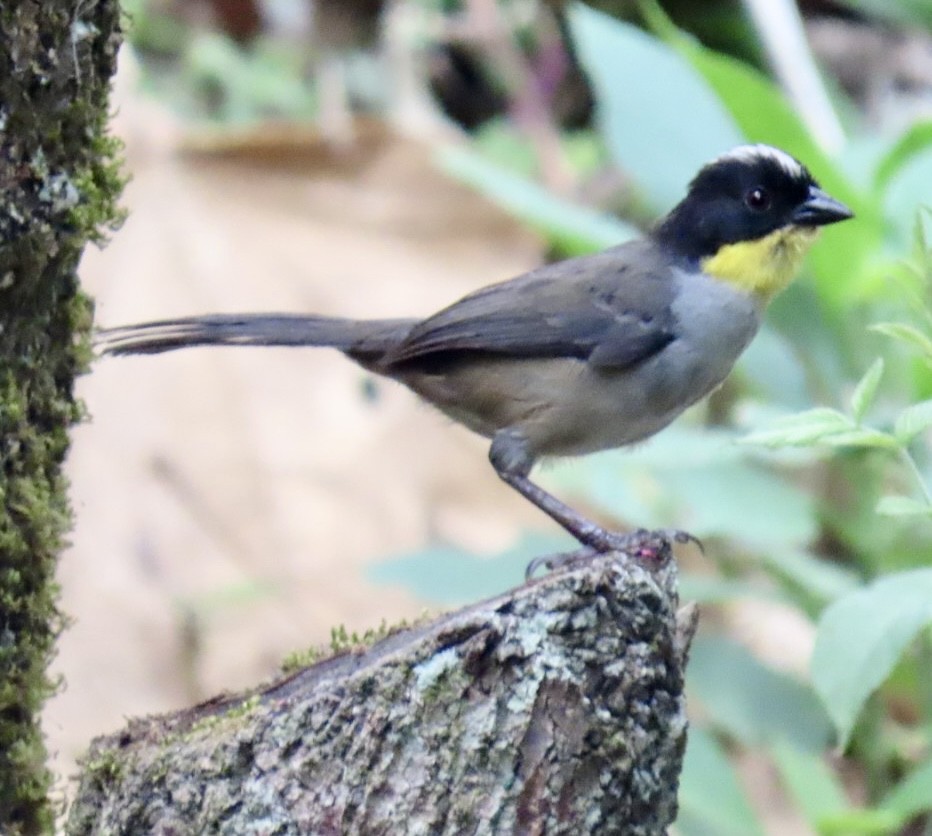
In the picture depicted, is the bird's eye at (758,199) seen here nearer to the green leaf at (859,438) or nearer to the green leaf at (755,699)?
the green leaf at (755,699)

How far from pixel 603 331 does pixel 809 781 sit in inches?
55.9

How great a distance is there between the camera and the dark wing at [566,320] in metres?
3.63

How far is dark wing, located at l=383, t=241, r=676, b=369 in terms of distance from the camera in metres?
3.63

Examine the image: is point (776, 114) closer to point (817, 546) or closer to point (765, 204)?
point (765, 204)

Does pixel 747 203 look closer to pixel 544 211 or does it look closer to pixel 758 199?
pixel 758 199

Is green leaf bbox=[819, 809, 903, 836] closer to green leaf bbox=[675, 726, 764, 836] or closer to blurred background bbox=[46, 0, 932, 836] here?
blurred background bbox=[46, 0, 932, 836]

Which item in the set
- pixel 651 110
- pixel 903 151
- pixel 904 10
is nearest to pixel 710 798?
pixel 903 151

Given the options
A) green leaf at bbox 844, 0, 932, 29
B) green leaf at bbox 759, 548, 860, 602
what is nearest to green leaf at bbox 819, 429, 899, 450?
green leaf at bbox 759, 548, 860, 602

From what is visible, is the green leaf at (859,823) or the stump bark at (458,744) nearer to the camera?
the stump bark at (458,744)

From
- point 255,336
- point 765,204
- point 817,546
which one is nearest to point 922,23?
point 817,546

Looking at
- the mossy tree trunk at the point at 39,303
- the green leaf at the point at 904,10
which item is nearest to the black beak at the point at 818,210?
the mossy tree trunk at the point at 39,303

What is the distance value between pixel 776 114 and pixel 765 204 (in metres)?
0.45

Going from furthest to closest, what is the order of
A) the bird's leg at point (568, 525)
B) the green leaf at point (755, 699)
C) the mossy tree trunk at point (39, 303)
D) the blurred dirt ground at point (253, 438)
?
1. the blurred dirt ground at point (253, 438)
2. the green leaf at point (755, 699)
3. the bird's leg at point (568, 525)
4. the mossy tree trunk at point (39, 303)

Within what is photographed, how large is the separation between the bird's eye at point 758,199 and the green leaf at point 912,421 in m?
1.76
